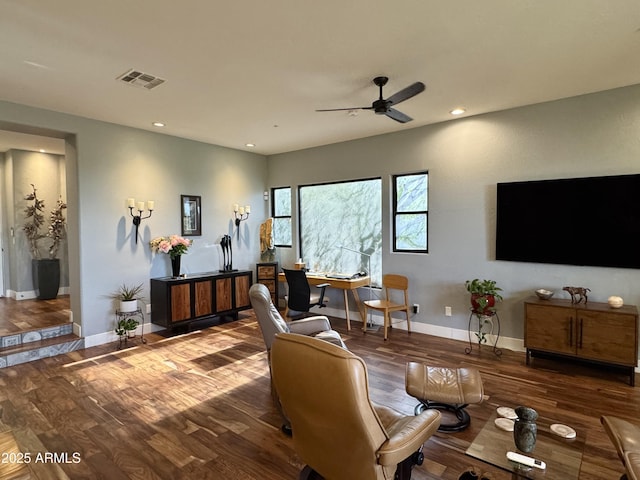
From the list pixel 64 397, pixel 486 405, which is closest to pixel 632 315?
pixel 486 405

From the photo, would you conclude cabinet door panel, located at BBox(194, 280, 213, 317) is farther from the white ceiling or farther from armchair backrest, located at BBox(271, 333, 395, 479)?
armchair backrest, located at BBox(271, 333, 395, 479)

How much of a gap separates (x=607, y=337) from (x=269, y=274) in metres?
4.70

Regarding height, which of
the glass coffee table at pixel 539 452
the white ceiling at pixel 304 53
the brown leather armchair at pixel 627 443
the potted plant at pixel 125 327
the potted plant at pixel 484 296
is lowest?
the potted plant at pixel 125 327

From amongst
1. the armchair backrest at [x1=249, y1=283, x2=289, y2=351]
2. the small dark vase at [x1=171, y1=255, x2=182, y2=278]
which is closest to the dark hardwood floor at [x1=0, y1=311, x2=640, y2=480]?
the armchair backrest at [x1=249, y1=283, x2=289, y2=351]

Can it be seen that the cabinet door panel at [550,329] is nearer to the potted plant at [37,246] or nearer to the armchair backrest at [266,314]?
the armchair backrest at [266,314]

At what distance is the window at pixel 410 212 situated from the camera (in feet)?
16.3

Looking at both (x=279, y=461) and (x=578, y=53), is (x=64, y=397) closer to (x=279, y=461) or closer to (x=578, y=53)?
(x=279, y=461)

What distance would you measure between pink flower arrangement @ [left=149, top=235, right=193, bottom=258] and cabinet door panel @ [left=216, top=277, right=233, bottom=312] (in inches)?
29.6

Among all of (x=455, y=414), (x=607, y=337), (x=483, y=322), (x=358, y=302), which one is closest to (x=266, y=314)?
(x=455, y=414)

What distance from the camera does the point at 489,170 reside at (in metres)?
4.34

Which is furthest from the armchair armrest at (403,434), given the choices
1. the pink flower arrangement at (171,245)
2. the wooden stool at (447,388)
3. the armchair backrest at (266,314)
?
the pink flower arrangement at (171,245)

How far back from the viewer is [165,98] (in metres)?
3.72

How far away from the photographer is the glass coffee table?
1.60 meters

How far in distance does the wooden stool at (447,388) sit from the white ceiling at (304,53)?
8.31ft
